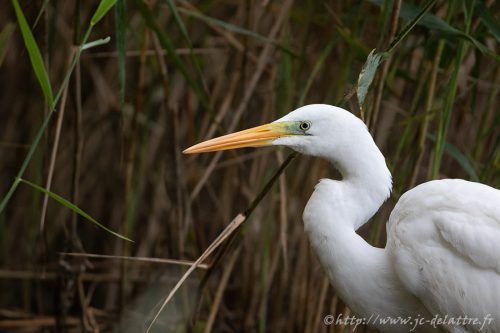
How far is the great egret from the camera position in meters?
1.76

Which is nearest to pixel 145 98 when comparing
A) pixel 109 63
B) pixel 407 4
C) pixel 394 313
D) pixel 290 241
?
pixel 109 63

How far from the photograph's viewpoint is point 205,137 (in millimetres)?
2949

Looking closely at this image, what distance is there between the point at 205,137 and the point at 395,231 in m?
1.24

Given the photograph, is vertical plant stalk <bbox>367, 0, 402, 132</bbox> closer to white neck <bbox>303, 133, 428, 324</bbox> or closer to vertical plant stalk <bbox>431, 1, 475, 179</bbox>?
vertical plant stalk <bbox>431, 1, 475, 179</bbox>

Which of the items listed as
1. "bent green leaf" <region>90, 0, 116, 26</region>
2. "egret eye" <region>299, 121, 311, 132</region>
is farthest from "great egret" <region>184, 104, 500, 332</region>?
"bent green leaf" <region>90, 0, 116, 26</region>

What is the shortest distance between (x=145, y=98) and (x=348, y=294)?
1.60 metres

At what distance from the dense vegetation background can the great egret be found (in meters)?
0.32

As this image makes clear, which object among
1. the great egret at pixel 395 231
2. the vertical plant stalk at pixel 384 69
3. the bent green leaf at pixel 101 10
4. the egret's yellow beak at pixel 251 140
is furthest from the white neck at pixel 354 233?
the bent green leaf at pixel 101 10

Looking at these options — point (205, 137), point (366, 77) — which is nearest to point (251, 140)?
point (366, 77)

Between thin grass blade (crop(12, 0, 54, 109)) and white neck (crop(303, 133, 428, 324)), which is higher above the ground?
thin grass blade (crop(12, 0, 54, 109))

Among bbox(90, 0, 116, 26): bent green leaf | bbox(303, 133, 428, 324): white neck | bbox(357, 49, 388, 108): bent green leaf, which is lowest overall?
bbox(303, 133, 428, 324): white neck

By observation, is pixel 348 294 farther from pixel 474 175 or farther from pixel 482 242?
pixel 474 175

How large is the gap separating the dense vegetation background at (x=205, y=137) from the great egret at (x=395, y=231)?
12.7 inches

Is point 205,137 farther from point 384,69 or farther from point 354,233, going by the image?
point 354,233
